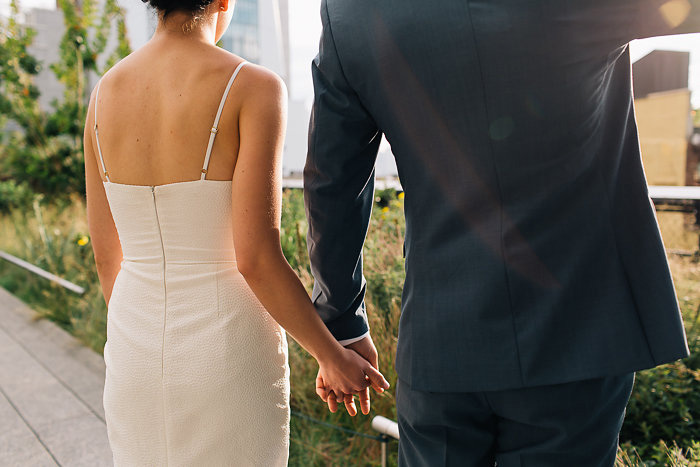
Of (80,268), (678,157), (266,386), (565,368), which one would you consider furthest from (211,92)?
(678,157)

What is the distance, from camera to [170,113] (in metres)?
1.47

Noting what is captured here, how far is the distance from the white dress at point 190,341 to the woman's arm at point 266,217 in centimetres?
8

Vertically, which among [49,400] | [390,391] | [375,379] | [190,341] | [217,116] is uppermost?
[217,116]

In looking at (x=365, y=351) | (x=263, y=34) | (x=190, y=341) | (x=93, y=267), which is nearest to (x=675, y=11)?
(x=365, y=351)

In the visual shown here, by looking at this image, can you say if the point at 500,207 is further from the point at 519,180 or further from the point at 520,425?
the point at 520,425

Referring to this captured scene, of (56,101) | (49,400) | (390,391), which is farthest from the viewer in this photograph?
(56,101)

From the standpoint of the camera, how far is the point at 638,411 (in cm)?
286

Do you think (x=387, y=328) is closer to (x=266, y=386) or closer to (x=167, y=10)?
(x=266, y=386)

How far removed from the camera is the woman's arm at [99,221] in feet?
5.63

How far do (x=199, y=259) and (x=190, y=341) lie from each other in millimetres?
214

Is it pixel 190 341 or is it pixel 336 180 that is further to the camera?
pixel 190 341

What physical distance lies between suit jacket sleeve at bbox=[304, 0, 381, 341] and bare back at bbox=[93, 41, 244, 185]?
23 cm

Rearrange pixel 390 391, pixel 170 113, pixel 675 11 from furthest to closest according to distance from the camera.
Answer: pixel 390 391
pixel 170 113
pixel 675 11

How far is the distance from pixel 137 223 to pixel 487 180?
0.95 m
